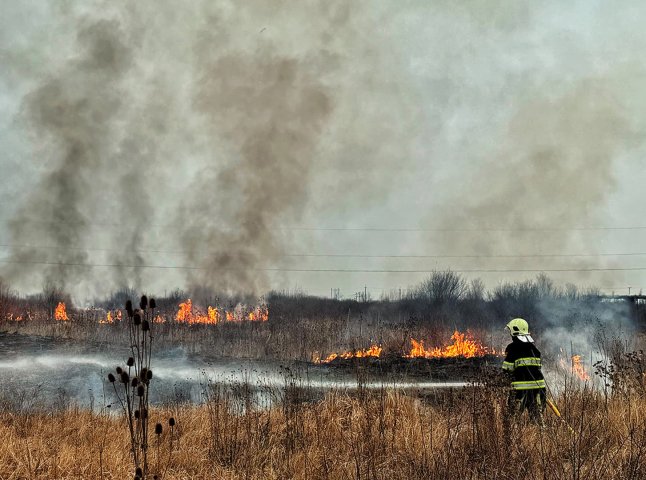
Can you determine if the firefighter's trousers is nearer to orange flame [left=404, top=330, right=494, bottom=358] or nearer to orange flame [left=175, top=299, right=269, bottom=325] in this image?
orange flame [left=404, top=330, right=494, bottom=358]

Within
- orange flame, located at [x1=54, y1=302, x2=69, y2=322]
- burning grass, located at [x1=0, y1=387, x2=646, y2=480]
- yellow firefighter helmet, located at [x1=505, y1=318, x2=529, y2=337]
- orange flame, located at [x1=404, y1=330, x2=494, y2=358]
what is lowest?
orange flame, located at [x1=404, y1=330, x2=494, y2=358]

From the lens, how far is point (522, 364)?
22.5 ft

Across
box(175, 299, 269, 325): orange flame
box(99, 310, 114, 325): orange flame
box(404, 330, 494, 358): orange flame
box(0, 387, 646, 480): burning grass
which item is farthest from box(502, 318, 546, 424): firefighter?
box(175, 299, 269, 325): orange flame

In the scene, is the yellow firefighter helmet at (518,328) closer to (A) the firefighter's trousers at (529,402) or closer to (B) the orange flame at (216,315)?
(A) the firefighter's trousers at (529,402)

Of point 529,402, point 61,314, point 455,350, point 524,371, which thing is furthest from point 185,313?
point 529,402

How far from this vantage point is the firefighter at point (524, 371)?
21.7 feet

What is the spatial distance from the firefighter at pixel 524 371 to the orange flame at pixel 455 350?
9173 millimetres

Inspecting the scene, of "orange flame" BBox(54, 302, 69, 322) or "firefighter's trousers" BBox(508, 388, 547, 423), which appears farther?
"orange flame" BBox(54, 302, 69, 322)

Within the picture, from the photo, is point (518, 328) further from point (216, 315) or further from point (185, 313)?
point (185, 313)

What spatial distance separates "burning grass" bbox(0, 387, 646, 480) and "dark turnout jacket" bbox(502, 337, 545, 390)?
599mm

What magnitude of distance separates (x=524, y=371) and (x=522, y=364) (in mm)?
159

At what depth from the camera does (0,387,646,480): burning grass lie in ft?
14.6

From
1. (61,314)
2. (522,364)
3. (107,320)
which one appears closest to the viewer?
(522,364)

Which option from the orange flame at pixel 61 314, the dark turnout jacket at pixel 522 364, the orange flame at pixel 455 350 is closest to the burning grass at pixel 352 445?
the dark turnout jacket at pixel 522 364
